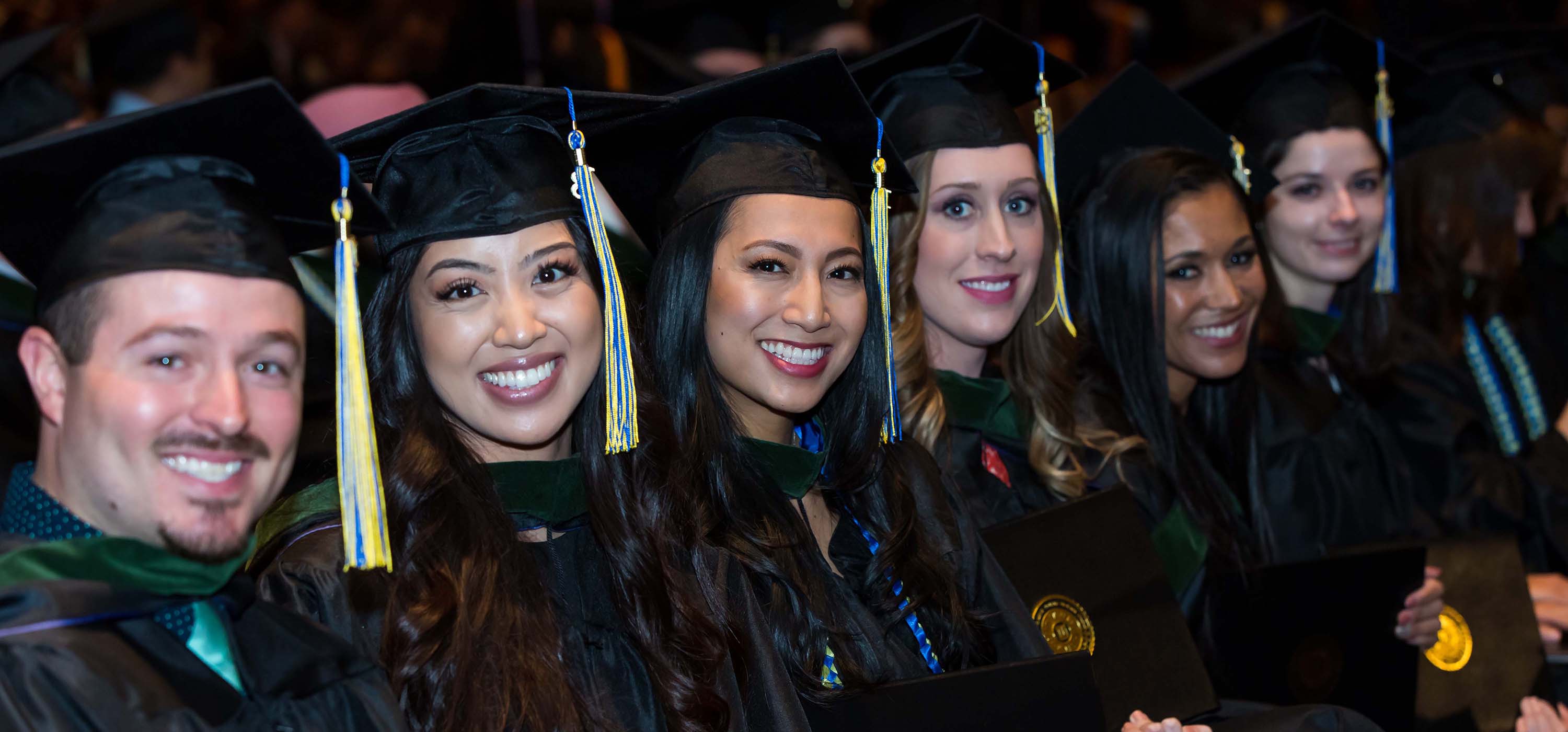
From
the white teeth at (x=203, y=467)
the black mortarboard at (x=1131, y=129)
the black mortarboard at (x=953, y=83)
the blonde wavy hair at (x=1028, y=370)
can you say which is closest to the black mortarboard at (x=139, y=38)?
the black mortarboard at (x=953, y=83)

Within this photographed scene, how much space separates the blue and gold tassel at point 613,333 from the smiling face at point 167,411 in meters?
0.64

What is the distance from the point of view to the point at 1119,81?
3.34 metres

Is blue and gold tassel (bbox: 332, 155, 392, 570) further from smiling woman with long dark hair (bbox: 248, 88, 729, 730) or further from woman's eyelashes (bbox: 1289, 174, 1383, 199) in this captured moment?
woman's eyelashes (bbox: 1289, 174, 1383, 199)

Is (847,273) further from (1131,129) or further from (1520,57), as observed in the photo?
(1520,57)

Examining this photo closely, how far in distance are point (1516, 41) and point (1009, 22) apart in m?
4.33

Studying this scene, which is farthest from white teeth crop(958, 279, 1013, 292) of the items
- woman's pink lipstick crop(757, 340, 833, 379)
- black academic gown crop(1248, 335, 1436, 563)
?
black academic gown crop(1248, 335, 1436, 563)

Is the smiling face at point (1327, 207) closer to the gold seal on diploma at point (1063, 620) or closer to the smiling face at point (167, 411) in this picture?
the gold seal on diploma at point (1063, 620)

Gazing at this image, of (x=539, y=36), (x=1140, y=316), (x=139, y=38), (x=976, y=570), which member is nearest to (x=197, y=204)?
(x=976, y=570)

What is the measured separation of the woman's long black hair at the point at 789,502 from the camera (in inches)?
91.2

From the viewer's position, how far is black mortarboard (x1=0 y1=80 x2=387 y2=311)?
64.0 inches


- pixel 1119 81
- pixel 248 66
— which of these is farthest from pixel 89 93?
pixel 1119 81

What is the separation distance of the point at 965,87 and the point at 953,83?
0.03 metres

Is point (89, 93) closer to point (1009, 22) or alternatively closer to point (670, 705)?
point (670, 705)

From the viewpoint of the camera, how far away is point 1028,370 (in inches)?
128
